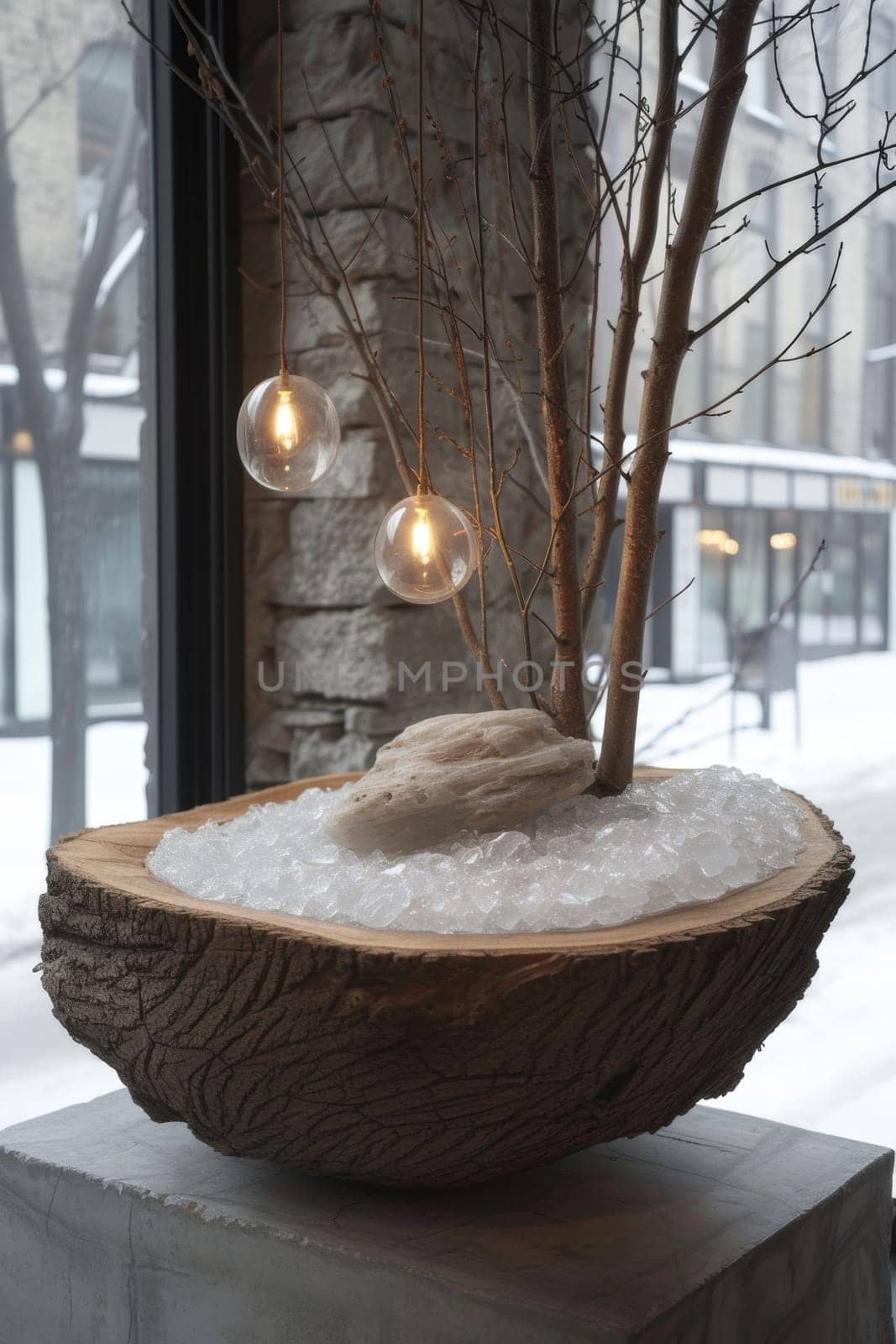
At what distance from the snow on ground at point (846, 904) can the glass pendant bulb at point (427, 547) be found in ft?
4.05

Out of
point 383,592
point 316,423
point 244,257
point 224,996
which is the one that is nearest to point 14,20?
point 244,257

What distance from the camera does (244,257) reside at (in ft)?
8.57

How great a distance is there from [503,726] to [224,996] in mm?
411

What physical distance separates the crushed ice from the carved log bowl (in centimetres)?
3

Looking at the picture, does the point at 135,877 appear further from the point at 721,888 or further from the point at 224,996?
the point at 721,888

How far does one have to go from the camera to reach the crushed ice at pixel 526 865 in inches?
44.3

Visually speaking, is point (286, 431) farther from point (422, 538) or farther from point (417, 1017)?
point (417, 1017)

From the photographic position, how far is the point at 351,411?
8.05 ft

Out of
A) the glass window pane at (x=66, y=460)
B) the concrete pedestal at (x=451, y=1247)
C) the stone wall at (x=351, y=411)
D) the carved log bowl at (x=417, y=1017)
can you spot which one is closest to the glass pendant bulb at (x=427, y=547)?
the carved log bowl at (x=417, y=1017)

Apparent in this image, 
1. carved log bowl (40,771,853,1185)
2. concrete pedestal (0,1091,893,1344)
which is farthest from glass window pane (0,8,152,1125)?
carved log bowl (40,771,853,1185)

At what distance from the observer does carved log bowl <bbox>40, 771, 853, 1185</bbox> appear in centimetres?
104

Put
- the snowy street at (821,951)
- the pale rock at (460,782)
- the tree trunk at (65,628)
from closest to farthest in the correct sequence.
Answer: the pale rock at (460,782), the snowy street at (821,951), the tree trunk at (65,628)

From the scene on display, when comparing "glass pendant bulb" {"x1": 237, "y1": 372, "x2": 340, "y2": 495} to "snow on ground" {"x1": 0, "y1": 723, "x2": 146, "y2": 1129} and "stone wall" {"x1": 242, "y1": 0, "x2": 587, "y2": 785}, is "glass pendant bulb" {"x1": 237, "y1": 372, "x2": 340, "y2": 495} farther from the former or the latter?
"snow on ground" {"x1": 0, "y1": 723, "x2": 146, "y2": 1129}

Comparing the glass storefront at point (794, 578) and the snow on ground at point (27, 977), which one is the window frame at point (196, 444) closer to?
the snow on ground at point (27, 977)
